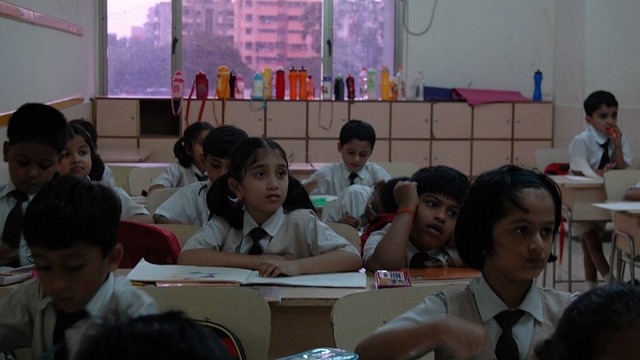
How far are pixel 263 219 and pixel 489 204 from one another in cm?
122

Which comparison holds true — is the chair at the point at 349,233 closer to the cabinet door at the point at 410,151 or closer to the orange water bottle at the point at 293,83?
the cabinet door at the point at 410,151

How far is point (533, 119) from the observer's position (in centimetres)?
766

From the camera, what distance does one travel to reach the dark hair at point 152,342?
2.43 ft

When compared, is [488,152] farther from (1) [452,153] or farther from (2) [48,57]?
(2) [48,57]

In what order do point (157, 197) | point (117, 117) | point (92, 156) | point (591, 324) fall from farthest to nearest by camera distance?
point (117, 117), point (157, 197), point (92, 156), point (591, 324)

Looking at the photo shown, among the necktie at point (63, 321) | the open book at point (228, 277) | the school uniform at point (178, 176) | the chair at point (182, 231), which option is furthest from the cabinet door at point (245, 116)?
the necktie at point (63, 321)

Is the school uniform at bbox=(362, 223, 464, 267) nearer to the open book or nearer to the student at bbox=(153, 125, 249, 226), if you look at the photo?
the open book

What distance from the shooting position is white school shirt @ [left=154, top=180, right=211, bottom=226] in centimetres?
Answer: 378

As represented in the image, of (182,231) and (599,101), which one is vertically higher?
(599,101)

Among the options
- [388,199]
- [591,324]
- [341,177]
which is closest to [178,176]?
[341,177]

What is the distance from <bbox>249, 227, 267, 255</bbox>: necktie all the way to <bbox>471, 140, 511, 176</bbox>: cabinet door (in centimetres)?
509

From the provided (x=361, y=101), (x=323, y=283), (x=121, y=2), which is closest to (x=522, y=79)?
(x=361, y=101)

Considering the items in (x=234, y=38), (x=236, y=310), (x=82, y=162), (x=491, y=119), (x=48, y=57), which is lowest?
(x=236, y=310)

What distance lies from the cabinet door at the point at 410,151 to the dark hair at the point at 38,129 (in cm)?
497
